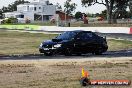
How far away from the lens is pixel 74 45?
22.4 m

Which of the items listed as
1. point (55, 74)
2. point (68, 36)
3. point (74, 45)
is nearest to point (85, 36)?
point (68, 36)

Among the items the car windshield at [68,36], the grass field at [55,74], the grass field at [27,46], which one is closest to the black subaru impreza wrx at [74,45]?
the car windshield at [68,36]

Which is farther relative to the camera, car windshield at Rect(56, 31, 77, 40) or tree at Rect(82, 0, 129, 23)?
tree at Rect(82, 0, 129, 23)

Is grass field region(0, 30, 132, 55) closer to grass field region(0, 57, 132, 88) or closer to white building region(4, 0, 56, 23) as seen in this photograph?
grass field region(0, 57, 132, 88)

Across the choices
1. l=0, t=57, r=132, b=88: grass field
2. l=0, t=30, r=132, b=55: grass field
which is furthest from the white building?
l=0, t=57, r=132, b=88: grass field

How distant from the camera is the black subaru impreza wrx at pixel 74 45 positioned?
2191cm

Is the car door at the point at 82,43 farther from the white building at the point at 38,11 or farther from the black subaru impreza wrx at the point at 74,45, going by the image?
the white building at the point at 38,11

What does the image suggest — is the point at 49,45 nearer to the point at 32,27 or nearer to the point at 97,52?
the point at 97,52

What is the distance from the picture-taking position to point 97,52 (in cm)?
2342

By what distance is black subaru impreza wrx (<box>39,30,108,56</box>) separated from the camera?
71.9 ft

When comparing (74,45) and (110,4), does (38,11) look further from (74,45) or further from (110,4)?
(74,45)

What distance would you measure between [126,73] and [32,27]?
5250 cm

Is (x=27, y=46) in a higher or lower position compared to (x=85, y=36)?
lower

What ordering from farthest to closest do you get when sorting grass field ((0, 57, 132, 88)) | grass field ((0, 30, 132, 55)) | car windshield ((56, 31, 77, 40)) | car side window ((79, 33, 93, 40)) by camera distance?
grass field ((0, 30, 132, 55)) < car side window ((79, 33, 93, 40)) < car windshield ((56, 31, 77, 40)) < grass field ((0, 57, 132, 88))
